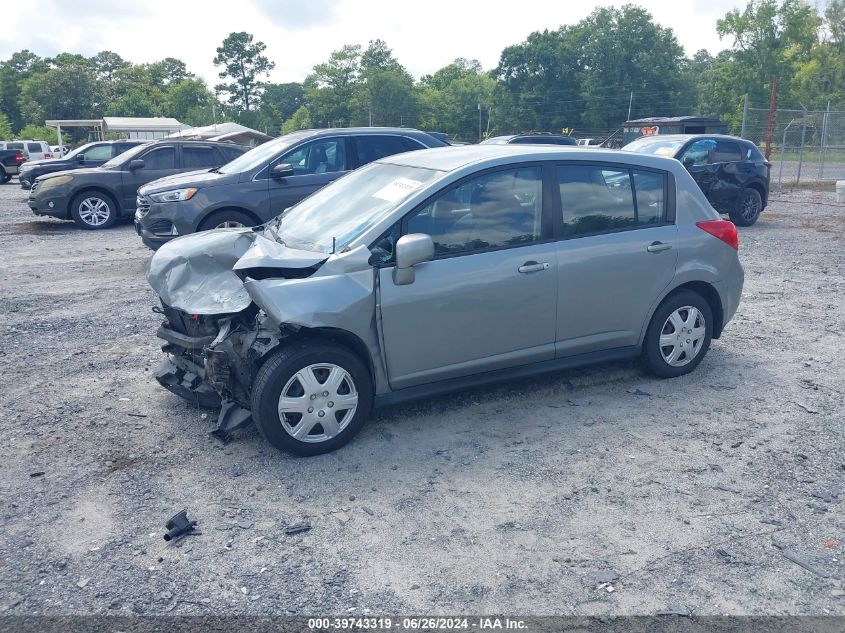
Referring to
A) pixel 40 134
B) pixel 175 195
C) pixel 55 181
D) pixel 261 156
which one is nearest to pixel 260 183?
pixel 261 156

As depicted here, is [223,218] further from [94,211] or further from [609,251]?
[609,251]

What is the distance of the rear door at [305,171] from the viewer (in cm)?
1006

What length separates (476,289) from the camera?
15.8 feet

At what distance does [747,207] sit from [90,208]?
42.1 ft

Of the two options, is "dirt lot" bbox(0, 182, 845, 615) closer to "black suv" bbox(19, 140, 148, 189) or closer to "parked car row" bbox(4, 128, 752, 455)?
"parked car row" bbox(4, 128, 752, 455)

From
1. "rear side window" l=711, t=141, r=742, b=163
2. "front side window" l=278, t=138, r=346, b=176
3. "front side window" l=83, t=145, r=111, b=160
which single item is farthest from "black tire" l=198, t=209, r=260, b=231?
"front side window" l=83, t=145, r=111, b=160

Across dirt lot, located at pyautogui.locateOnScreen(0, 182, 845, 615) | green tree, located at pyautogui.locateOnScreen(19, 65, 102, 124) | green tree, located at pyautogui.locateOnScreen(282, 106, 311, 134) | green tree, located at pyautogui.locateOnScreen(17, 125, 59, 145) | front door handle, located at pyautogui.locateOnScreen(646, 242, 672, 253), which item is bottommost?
dirt lot, located at pyautogui.locateOnScreen(0, 182, 845, 615)

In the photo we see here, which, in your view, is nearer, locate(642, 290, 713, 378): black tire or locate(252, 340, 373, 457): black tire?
locate(252, 340, 373, 457): black tire

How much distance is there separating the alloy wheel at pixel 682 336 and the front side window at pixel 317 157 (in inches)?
237

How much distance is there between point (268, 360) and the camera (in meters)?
4.44

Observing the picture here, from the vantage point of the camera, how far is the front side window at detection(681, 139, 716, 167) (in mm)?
13875

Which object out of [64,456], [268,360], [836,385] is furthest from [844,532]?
[64,456]

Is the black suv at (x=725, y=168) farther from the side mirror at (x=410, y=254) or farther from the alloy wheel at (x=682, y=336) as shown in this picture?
the side mirror at (x=410, y=254)

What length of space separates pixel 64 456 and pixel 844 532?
446cm
